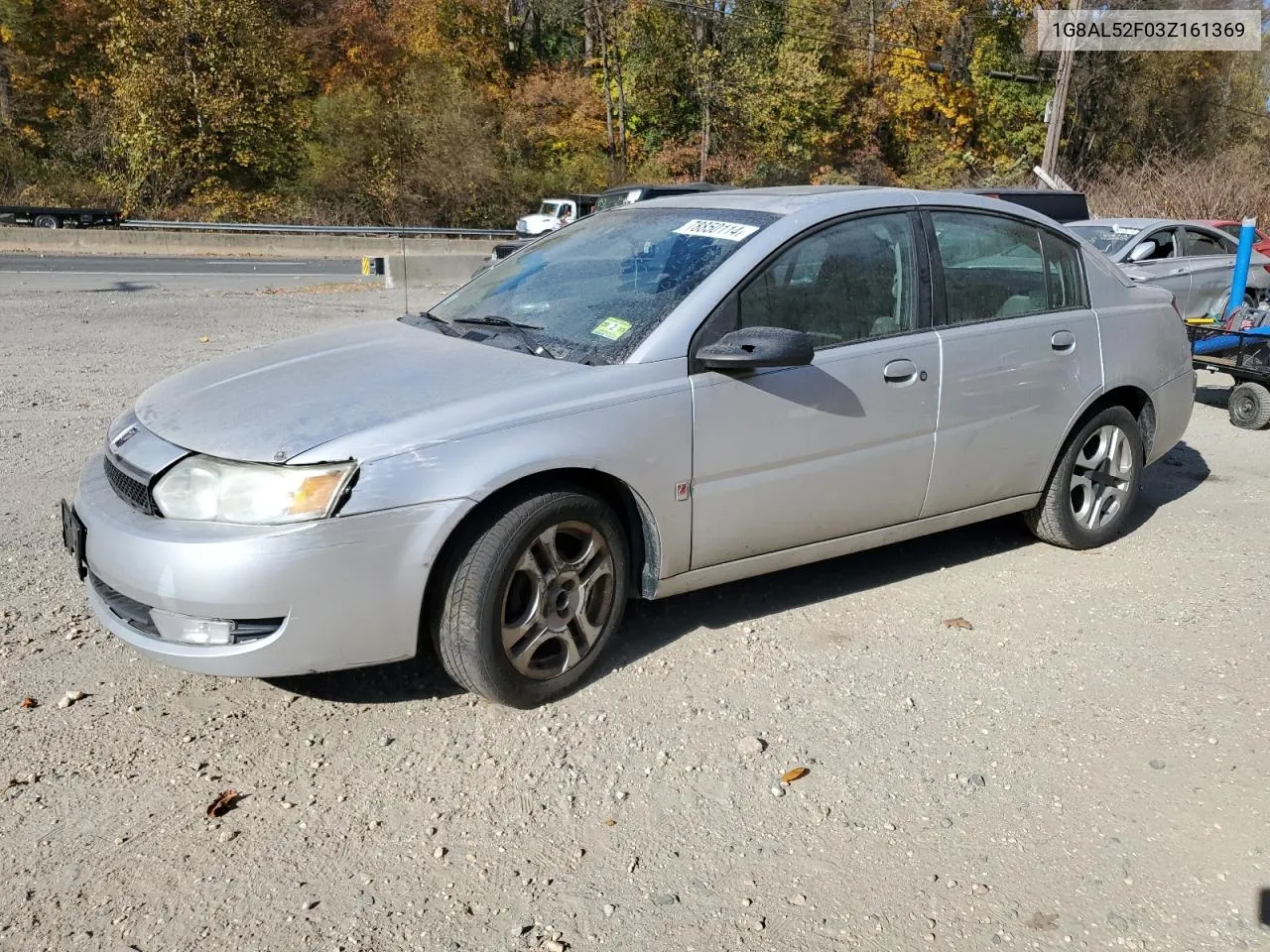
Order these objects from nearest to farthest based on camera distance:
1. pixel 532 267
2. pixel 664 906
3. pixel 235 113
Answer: pixel 664 906 < pixel 532 267 < pixel 235 113

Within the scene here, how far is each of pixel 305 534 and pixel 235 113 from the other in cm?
3865

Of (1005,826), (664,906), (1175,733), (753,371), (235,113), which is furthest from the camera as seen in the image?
(235,113)

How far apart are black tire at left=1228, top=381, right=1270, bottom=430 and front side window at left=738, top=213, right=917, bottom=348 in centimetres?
512

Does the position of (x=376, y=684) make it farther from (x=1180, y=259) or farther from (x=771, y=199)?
(x=1180, y=259)

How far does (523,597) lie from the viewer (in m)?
3.67

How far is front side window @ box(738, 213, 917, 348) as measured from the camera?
416 centimetres

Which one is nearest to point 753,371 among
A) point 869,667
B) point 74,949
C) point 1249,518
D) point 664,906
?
point 869,667

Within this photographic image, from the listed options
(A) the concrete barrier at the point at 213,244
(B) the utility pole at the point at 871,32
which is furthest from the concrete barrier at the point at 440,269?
(B) the utility pole at the point at 871,32

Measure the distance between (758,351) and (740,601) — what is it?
1.30 meters

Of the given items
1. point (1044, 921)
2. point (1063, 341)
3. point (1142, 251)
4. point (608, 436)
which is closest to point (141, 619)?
point (608, 436)

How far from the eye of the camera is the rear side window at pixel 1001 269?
4.73 metres

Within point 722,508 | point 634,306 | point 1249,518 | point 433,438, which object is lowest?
point 1249,518

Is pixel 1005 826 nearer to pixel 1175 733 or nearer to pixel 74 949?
pixel 1175 733

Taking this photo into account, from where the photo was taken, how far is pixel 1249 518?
609 centimetres
